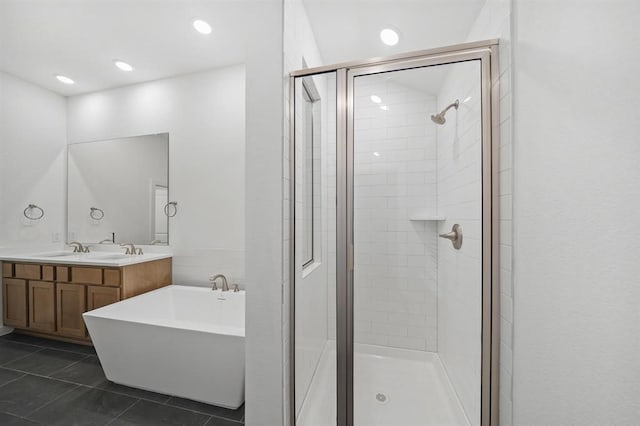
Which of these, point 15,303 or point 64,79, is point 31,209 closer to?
point 15,303

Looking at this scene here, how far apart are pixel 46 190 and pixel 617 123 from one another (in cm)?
485

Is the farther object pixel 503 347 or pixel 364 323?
pixel 364 323

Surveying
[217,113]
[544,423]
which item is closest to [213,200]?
[217,113]

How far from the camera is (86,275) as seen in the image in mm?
2504

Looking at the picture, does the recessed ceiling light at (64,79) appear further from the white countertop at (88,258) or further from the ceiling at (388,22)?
the ceiling at (388,22)

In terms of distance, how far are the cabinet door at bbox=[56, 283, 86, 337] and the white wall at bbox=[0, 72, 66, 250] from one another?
42.6 inches

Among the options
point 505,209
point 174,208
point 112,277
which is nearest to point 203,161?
point 174,208

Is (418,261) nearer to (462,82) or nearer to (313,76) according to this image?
(462,82)

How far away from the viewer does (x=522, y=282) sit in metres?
1.04

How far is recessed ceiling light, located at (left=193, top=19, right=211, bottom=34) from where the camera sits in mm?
2164

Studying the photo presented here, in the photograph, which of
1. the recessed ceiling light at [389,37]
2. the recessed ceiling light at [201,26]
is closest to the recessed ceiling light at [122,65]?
the recessed ceiling light at [201,26]

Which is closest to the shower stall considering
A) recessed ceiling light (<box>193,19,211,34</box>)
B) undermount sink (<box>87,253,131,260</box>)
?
recessed ceiling light (<box>193,19,211,34</box>)

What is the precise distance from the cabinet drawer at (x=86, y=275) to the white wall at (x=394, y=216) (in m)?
2.51

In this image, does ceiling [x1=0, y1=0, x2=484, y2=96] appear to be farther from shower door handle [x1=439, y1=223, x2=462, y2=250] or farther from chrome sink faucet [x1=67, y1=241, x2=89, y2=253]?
chrome sink faucet [x1=67, y1=241, x2=89, y2=253]
